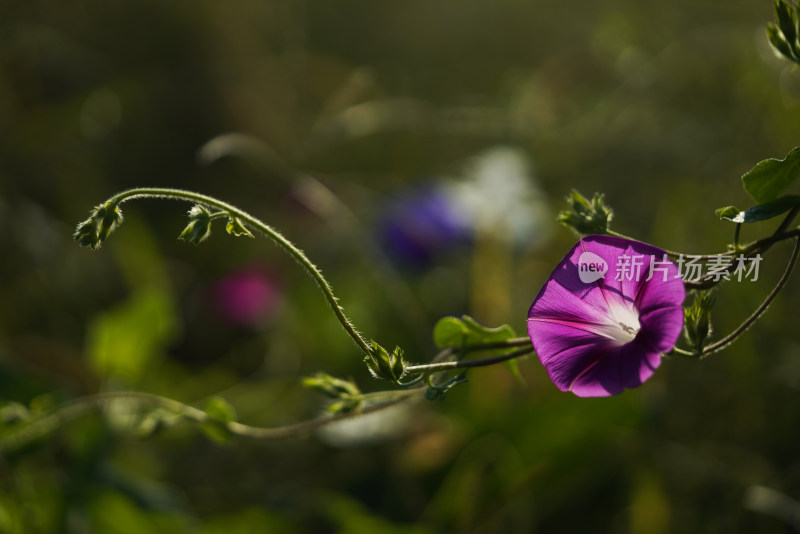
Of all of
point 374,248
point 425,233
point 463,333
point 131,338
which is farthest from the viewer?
point 425,233

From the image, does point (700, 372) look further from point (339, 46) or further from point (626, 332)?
point (339, 46)

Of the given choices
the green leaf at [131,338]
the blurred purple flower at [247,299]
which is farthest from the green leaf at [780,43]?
the blurred purple flower at [247,299]

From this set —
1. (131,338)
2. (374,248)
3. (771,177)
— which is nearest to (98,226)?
(771,177)

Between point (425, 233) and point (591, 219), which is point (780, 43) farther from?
point (425, 233)

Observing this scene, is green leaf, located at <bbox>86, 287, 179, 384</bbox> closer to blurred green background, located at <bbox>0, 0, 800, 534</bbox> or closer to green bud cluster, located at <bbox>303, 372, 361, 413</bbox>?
blurred green background, located at <bbox>0, 0, 800, 534</bbox>

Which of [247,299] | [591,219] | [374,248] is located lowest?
[247,299]

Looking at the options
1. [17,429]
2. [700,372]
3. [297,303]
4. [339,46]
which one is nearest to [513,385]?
[700,372]

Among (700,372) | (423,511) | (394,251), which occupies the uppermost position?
(394,251)
